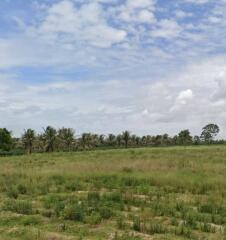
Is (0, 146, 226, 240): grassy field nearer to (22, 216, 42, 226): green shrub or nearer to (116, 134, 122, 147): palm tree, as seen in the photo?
(22, 216, 42, 226): green shrub

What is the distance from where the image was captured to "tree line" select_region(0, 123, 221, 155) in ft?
390

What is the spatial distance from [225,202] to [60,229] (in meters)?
5.73

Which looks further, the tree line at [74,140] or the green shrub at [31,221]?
the tree line at [74,140]

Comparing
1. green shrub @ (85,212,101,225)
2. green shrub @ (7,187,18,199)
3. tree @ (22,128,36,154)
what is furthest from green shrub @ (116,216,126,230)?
tree @ (22,128,36,154)

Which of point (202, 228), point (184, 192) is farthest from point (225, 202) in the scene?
point (202, 228)

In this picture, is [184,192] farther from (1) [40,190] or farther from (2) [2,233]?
(2) [2,233]

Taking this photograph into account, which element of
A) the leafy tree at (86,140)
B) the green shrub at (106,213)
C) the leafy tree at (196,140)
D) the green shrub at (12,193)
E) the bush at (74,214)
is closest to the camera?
the bush at (74,214)

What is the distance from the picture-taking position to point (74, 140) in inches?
5472

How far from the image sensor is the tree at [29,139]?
119m

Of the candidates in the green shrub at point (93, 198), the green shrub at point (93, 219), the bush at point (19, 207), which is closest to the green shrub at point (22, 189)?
the green shrub at point (93, 198)

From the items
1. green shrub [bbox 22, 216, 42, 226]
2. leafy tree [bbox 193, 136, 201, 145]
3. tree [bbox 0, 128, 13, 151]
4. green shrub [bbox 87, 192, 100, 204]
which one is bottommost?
green shrub [bbox 22, 216, 42, 226]

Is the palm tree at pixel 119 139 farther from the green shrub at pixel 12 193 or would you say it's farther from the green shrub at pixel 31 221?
the green shrub at pixel 31 221

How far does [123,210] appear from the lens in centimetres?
1316

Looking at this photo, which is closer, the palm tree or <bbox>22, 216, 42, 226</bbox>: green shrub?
<bbox>22, 216, 42, 226</bbox>: green shrub
